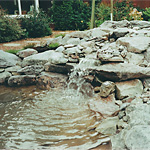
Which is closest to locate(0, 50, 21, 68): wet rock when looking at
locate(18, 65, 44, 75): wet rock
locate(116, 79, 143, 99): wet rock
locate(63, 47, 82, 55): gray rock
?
locate(18, 65, 44, 75): wet rock

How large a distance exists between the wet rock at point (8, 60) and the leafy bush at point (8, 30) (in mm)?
3434

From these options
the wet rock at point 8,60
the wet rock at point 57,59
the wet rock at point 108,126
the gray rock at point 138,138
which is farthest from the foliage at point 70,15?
the gray rock at point 138,138

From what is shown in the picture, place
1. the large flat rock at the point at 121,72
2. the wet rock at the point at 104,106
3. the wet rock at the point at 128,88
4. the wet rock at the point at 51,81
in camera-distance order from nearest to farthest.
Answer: the wet rock at the point at 104,106
the wet rock at the point at 128,88
the large flat rock at the point at 121,72
the wet rock at the point at 51,81

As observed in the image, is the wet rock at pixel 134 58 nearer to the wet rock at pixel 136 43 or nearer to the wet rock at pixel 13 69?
the wet rock at pixel 136 43

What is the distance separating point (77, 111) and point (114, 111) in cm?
78

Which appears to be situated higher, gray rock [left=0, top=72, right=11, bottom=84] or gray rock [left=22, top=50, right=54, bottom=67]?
gray rock [left=22, top=50, right=54, bottom=67]

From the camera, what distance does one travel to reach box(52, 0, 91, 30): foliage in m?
13.1

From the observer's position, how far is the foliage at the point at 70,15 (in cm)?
1312

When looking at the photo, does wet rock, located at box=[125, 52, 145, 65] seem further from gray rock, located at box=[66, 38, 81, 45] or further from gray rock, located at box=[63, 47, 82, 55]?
gray rock, located at box=[66, 38, 81, 45]

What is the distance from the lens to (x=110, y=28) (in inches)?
321

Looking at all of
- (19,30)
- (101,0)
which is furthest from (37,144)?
(101,0)

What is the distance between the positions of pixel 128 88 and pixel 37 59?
10.2 ft

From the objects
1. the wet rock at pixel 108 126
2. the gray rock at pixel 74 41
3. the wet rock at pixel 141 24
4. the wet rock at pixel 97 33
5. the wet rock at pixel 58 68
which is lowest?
the wet rock at pixel 108 126

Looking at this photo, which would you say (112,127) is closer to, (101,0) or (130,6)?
(130,6)
